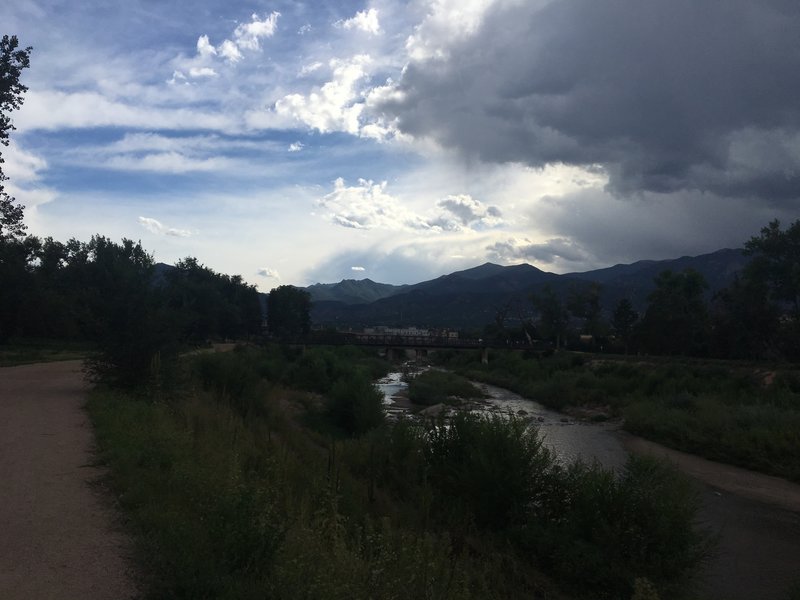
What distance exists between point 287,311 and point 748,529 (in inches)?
4307

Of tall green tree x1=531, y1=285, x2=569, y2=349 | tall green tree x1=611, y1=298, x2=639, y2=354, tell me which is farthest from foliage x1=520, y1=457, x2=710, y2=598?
tall green tree x1=531, y1=285, x2=569, y2=349

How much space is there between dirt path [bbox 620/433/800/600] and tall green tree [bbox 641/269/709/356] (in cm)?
4734

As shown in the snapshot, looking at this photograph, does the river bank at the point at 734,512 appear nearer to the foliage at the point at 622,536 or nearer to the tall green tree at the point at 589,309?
the foliage at the point at 622,536

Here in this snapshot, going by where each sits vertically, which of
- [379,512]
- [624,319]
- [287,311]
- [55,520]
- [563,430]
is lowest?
[563,430]

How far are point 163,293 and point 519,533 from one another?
51.8 feet

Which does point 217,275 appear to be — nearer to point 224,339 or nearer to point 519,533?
point 224,339

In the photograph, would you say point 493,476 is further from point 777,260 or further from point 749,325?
point 777,260

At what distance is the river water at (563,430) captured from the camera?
→ 92.6ft

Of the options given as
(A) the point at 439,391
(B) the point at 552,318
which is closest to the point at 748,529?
(A) the point at 439,391

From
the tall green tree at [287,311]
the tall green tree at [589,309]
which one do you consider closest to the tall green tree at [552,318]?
the tall green tree at [589,309]

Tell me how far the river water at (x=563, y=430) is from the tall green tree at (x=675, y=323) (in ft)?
81.0

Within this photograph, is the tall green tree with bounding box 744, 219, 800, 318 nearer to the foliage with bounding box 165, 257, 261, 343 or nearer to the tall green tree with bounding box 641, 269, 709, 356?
the tall green tree with bounding box 641, 269, 709, 356

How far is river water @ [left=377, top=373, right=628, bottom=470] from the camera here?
28.2 meters

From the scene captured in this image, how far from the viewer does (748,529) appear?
19000 mm
